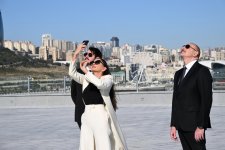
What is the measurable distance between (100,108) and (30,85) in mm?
16171

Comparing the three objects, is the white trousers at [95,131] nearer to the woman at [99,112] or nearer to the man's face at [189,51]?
the woman at [99,112]

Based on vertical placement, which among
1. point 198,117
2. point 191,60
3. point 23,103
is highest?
point 191,60

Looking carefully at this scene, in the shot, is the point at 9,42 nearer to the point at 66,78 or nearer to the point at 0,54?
the point at 0,54

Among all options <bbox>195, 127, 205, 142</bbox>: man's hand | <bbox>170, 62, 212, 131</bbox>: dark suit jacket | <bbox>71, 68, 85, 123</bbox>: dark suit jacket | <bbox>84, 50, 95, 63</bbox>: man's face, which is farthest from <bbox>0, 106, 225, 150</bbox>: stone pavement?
<bbox>195, 127, 205, 142</bbox>: man's hand

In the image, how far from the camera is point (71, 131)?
467 inches

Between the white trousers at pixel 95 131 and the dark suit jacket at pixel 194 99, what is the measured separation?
814 mm

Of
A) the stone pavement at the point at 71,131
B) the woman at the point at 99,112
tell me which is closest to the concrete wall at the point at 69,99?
the stone pavement at the point at 71,131

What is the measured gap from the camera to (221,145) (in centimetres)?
902

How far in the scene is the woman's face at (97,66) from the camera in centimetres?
579

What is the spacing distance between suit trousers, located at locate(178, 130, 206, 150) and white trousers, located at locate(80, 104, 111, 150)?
83cm

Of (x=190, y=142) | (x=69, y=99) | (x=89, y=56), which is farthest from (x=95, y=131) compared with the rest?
(x=69, y=99)

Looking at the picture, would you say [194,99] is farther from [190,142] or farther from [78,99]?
[78,99]

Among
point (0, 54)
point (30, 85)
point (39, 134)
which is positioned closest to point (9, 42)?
point (0, 54)

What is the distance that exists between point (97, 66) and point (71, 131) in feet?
20.6
